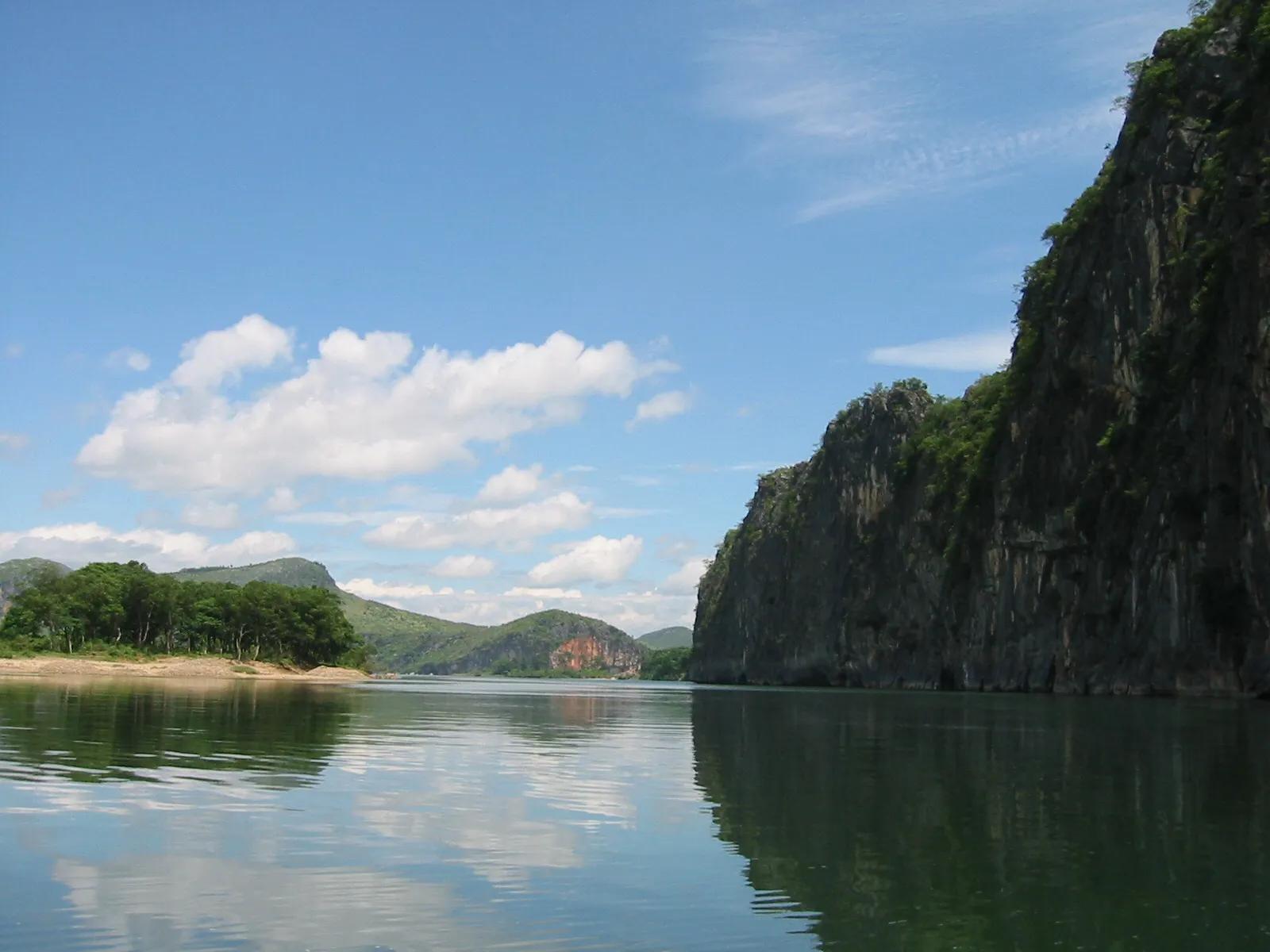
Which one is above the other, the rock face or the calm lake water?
the rock face

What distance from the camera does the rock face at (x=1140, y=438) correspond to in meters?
63.9

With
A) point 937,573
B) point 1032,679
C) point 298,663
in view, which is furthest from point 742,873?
point 298,663

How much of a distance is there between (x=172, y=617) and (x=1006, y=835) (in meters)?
130

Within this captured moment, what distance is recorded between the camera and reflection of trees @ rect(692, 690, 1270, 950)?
11.2 m

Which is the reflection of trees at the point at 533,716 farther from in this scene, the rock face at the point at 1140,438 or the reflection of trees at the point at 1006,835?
the rock face at the point at 1140,438

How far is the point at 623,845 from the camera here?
15148 mm

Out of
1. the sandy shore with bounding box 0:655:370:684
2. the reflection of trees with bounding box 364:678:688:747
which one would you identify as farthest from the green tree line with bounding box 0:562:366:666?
the reflection of trees with bounding box 364:678:688:747

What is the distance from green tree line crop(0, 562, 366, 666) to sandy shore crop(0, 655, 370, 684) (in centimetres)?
884

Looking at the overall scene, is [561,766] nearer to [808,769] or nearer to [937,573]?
[808,769]

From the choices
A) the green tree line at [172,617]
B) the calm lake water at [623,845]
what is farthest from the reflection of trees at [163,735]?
the green tree line at [172,617]

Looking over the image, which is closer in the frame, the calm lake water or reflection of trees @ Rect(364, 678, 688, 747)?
the calm lake water

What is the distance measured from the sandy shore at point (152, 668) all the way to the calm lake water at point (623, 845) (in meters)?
81.6

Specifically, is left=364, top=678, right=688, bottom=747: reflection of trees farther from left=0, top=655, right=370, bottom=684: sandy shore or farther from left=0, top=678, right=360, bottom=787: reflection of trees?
left=0, top=655, right=370, bottom=684: sandy shore

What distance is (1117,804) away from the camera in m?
19.2
